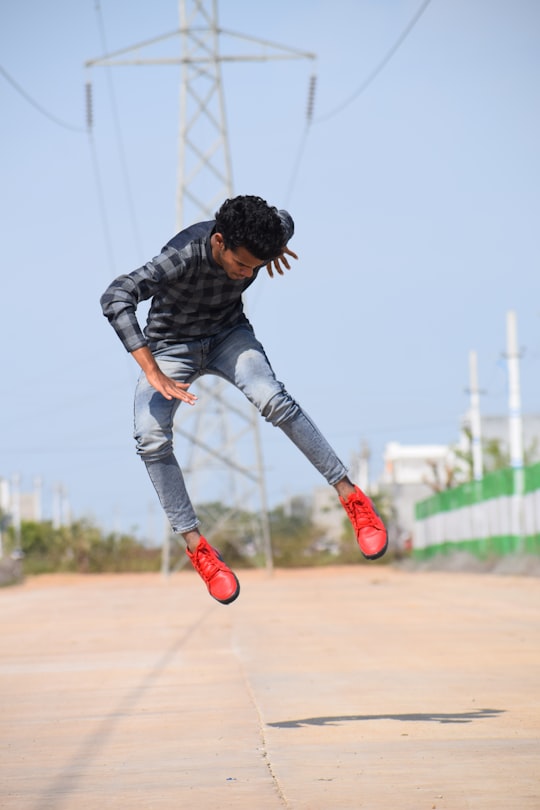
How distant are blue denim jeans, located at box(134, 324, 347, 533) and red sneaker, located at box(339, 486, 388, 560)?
0.43ft

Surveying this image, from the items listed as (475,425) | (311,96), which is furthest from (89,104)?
(475,425)

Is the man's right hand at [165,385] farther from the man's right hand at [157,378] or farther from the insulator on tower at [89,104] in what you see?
the insulator on tower at [89,104]

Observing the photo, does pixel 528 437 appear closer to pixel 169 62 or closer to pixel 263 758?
pixel 169 62

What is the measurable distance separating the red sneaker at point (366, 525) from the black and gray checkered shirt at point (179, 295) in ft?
3.23

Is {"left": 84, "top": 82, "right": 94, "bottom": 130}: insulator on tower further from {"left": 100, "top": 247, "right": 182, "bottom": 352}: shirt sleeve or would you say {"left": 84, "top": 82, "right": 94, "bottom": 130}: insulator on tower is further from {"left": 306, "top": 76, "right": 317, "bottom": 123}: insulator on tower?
{"left": 100, "top": 247, "right": 182, "bottom": 352}: shirt sleeve

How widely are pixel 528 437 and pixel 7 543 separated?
36.4 m

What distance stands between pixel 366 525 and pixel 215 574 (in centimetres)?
82

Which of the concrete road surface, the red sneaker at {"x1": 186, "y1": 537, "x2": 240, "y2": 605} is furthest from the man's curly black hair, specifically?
the concrete road surface

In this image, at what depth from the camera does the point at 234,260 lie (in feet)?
18.4

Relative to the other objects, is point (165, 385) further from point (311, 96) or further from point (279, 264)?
point (311, 96)

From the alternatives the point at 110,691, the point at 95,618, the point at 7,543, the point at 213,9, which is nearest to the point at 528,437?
the point at 7,543

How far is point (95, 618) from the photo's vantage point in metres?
16.4

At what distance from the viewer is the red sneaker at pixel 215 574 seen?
6.32 metres

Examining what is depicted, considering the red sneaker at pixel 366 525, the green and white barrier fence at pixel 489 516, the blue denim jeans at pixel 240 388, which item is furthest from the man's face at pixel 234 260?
the green and white barrier fence at pixel 489 516
